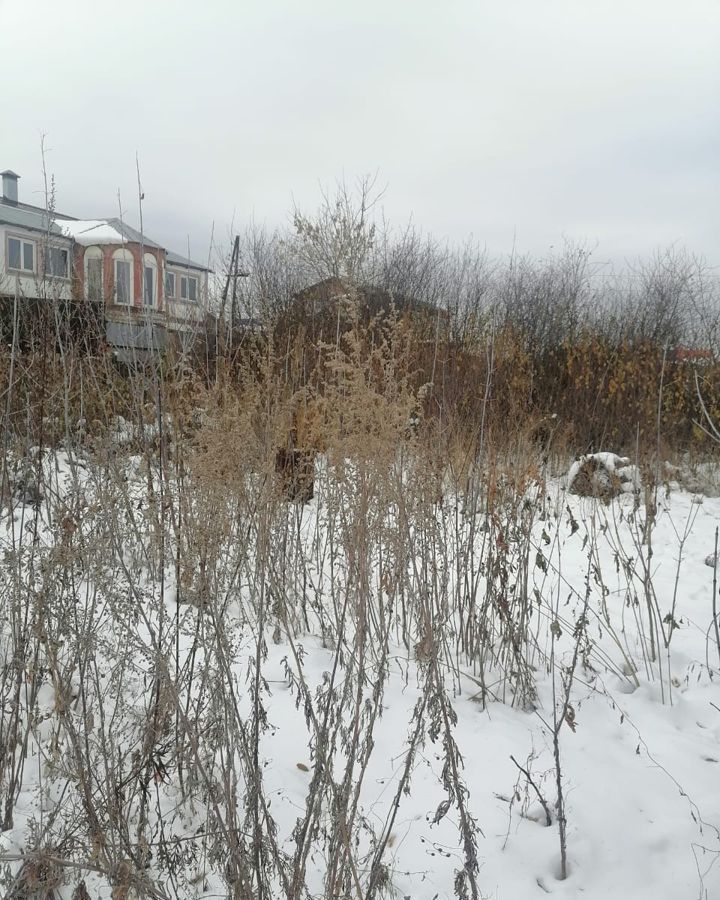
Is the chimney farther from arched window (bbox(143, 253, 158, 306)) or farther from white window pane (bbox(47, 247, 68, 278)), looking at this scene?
white window pane (bbox(47, 247, 68, 278))

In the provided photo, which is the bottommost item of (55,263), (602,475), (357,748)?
(357,748)

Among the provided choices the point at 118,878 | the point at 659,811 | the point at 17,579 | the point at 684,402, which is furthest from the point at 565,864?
the point at 684,402

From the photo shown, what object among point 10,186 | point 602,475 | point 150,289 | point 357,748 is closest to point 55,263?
point 357,748

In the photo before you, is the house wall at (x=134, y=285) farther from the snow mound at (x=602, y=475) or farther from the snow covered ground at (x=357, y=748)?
the snow mound at (x=602, y=475)

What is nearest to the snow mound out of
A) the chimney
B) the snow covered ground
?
the snow covered ground

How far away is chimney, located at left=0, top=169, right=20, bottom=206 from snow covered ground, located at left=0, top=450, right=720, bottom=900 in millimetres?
30080

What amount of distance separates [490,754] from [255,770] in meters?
1.12

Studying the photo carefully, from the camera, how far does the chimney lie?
27016mm

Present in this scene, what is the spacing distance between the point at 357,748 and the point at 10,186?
31.8m

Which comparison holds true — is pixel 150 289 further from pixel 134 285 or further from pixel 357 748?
pixel 357 748

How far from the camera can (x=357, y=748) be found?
1816mm

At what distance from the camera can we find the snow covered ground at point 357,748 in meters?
1.43

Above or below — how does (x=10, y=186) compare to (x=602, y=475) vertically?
above

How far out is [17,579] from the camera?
182 centimetres
